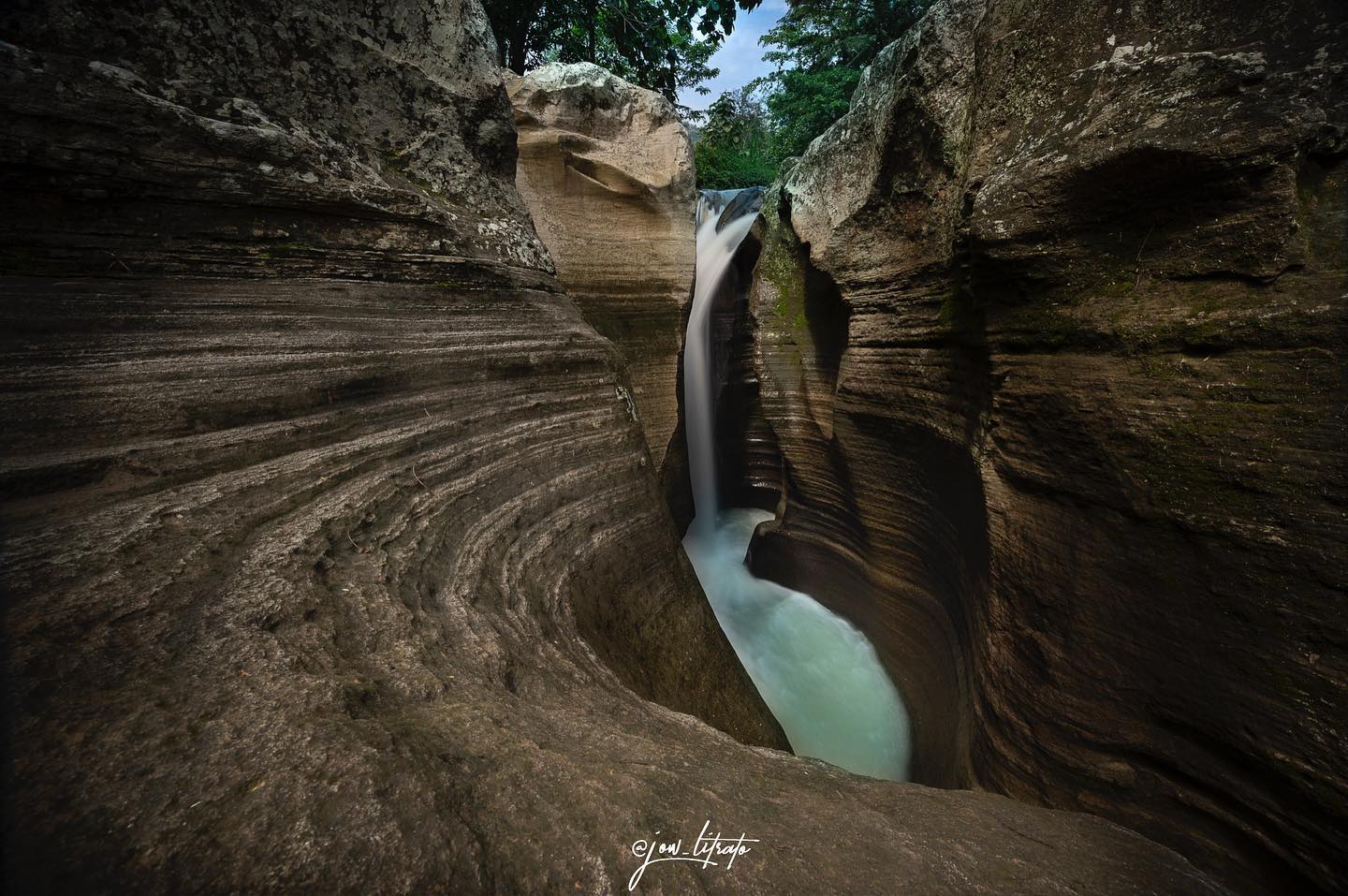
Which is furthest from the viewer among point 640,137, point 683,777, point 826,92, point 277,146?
point 826,92

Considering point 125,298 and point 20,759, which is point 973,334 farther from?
point 125,298

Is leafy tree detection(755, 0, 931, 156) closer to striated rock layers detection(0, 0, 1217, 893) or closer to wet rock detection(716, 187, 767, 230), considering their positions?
wet rock detection(716, 187, 767, 230)

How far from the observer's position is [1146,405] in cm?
229

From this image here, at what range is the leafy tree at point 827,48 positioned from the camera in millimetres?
10430

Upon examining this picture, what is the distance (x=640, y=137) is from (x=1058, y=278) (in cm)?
562

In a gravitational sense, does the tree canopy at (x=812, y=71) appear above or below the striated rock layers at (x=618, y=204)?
above

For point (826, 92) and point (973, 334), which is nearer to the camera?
point (973, 334)

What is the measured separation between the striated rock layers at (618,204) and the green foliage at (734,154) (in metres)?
4.54

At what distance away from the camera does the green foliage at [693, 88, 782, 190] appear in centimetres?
1155

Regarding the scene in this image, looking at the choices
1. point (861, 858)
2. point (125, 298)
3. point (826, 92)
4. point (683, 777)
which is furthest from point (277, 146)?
point (826, 92)

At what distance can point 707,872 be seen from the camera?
1.00 metres

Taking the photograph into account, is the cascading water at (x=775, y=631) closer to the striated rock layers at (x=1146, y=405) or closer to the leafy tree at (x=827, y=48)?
the striated rock layers at (x=1146, y=405)

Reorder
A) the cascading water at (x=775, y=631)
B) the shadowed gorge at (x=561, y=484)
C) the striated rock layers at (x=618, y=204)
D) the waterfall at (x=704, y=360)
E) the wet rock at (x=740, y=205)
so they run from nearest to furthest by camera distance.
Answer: the shadowed gorge at (x=561, y=484)
the cascading water at (x=775, y=631)
the striated rock layers at (x=618, y=204)
the waterfall at (x=704, y=360)
the wet rock at (x=740, y=205)
